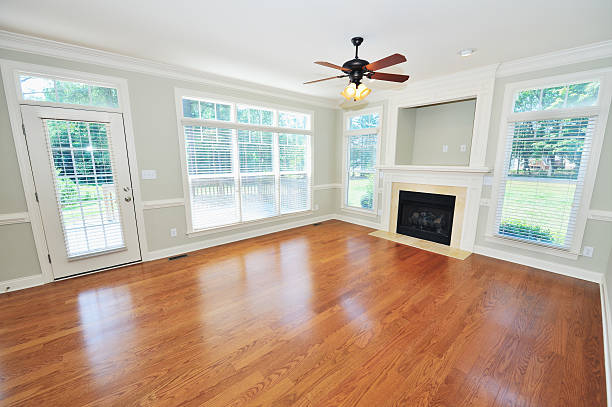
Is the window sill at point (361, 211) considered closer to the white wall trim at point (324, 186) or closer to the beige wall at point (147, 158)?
the white wall trim at point (324, 186)

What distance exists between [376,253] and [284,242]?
5.26 feet

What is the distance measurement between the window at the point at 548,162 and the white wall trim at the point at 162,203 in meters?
4.79

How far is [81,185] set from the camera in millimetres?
3004

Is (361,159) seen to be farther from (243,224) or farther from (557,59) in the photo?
(557,59)

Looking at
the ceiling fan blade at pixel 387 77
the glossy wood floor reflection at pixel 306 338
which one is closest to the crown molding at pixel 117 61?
the ceiling fan blade at pixel 387 77

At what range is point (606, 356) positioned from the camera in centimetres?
182

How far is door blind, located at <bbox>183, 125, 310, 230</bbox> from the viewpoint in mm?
3897

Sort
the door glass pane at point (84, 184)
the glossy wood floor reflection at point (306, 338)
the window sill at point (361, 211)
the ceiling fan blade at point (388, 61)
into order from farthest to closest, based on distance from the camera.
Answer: the window sill at point (361, 211) → the door glass pane at point (84, 184) → the ceiling fan blade at point (388, 61) → the glossy wood floor reflection at point (306, 338)

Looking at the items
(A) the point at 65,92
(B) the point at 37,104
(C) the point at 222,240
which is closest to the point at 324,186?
(C) the point at 222,240

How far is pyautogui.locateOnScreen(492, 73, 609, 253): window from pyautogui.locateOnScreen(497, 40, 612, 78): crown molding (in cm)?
24

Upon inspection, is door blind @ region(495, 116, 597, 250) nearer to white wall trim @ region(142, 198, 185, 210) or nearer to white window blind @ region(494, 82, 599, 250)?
white window blind @ region(494, 82, 599, 250)

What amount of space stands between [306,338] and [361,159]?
13.4ft

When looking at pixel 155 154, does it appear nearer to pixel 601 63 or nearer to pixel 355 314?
pixel 355 314

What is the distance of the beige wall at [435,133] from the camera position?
416 cm
